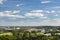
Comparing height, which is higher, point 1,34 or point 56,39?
point 1,34

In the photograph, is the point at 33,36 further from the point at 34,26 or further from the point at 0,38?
the point at 0,38

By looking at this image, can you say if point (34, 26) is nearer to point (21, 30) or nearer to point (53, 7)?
point (21, 30)

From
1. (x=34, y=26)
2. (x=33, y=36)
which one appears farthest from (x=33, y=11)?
(x=33, y=36)

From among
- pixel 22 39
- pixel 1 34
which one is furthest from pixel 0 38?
pixel 22 39

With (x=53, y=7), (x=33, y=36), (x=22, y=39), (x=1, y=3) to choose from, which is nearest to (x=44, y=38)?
(x=33, y=36)

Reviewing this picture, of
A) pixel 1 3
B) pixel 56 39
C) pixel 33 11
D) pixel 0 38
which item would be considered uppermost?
pixel 1 3

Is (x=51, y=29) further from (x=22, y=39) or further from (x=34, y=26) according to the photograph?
(x=22, y=39)

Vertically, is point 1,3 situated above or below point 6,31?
above
